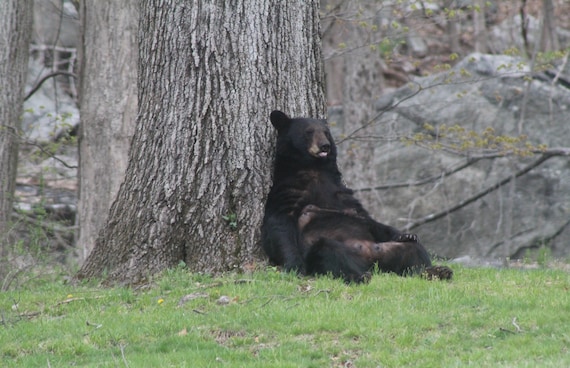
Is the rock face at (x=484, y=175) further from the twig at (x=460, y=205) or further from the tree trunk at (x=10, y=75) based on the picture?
the tree trunk at (x=10, y=75)

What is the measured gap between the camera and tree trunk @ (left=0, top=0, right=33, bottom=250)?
1266 centimetres

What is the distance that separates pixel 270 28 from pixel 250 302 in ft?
9.90

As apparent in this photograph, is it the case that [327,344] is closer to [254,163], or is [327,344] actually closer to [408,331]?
[408,331]

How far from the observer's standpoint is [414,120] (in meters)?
18.4

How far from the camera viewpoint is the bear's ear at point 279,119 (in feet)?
27.9

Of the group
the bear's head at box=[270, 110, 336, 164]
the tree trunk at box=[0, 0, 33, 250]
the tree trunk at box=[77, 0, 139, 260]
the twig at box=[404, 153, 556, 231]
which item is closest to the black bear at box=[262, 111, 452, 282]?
the bear's head at box=[270, 110, 336, 164]

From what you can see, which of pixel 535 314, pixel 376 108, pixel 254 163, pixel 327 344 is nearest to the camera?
pixel 327 344

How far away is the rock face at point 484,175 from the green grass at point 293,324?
9248mm

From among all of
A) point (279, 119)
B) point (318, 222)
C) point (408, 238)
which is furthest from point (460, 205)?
point (279, 119)

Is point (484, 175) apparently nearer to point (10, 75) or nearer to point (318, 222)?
point (10, 75)

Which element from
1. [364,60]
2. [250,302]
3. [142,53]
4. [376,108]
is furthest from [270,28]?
[376,108]

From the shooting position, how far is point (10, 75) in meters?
12.8

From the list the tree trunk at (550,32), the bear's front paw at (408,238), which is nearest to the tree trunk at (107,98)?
the bear's front paw at (408,238)

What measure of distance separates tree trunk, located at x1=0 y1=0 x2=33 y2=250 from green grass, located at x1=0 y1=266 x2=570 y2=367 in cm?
492
